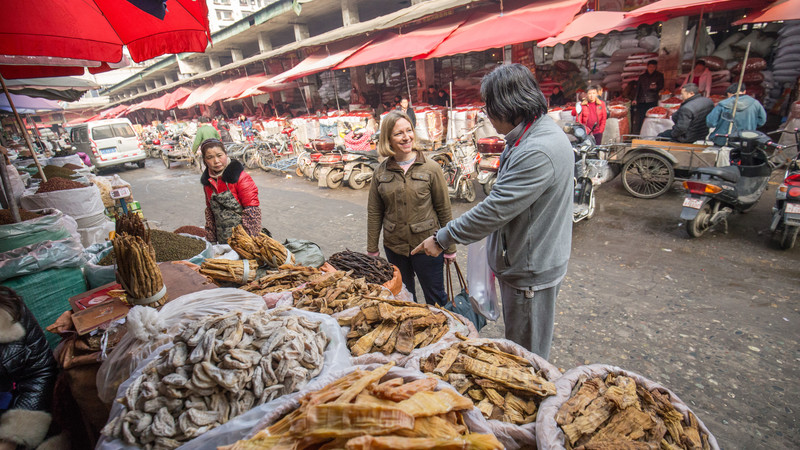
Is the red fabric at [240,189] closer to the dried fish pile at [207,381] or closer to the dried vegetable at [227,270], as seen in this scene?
the dried vegetable at [227,270]

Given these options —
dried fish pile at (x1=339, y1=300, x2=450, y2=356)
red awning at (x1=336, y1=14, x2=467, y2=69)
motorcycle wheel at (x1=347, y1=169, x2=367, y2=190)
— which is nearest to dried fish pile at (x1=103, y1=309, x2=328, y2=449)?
dried fish pile at (x1=339, y1=300, x2=450, y2=356)

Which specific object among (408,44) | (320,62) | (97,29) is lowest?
(97,29)

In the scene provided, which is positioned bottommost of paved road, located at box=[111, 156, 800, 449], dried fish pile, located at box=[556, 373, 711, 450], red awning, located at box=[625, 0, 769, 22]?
paved road, located at box=[111, 156, 800, 449]

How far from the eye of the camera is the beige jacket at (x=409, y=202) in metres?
2.93

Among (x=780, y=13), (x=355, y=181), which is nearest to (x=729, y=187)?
(x=780, y=13)

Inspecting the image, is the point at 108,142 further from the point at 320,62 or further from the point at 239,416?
the point at 239,416

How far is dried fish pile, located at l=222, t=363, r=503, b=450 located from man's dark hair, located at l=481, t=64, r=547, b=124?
140 cm

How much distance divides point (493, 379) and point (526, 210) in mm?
870

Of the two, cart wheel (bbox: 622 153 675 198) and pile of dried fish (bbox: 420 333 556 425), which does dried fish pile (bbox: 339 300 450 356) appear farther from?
cart wheel (bbox: 622 153 675 198)

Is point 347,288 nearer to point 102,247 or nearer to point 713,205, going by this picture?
point 102,247

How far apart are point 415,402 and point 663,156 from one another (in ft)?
23.4

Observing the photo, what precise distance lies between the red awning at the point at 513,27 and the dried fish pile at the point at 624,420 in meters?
7.65

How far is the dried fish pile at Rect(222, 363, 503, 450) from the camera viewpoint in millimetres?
1068

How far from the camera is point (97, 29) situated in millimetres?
3189
